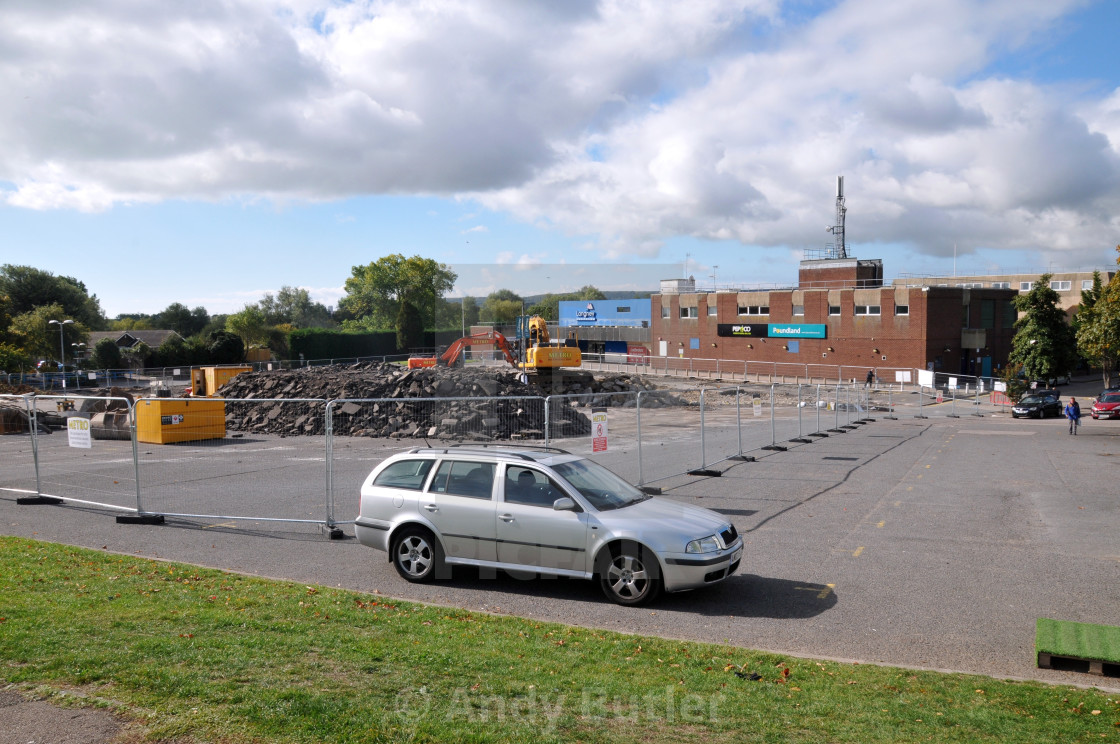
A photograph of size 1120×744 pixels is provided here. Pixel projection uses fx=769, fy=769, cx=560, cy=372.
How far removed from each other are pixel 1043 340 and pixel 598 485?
184 ft

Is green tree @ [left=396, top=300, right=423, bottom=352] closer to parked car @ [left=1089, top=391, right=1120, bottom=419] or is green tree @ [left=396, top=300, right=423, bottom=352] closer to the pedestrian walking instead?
parked car @ [left=1089, top=391, right=1120, bottom=419]

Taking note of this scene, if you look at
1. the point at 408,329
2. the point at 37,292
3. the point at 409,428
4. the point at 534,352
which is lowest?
the point at 409,428

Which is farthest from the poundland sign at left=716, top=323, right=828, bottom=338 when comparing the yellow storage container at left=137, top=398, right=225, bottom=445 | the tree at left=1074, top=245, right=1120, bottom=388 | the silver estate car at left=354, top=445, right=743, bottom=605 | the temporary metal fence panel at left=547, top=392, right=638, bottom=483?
the silver estate car at left=354, top=445, right=743, bottom=605

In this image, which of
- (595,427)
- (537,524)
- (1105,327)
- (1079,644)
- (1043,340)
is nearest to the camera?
(1079,644)

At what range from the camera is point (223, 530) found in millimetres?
12047

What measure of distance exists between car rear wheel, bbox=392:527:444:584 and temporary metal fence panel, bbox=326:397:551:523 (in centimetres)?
240

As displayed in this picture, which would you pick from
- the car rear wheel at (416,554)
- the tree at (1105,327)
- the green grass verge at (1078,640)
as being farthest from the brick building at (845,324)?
the car rear wheel at (416,554)

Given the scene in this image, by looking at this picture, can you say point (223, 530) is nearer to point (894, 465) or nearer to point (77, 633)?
point (77, 633)

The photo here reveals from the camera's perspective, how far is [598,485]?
9.02 metres

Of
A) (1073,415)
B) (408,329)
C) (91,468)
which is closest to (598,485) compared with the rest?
(91,468)

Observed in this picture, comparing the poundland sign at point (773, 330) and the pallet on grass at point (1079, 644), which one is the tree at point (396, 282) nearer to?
the poundland sign at point (773, 330)

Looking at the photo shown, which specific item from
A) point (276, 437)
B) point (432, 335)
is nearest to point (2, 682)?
point (276, 437)

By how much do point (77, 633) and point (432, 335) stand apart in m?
90.7

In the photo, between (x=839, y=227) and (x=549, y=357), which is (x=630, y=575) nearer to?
(x=549, y=357)
